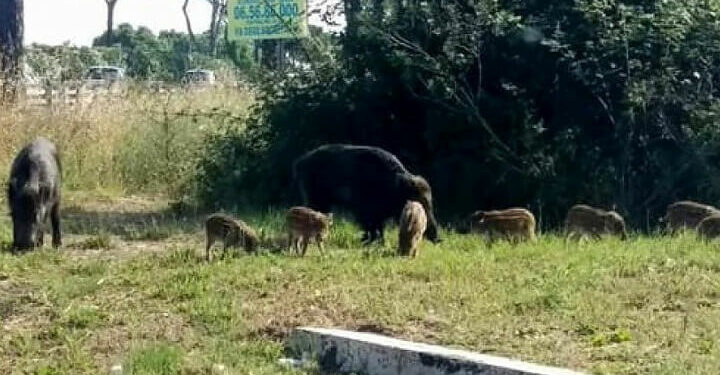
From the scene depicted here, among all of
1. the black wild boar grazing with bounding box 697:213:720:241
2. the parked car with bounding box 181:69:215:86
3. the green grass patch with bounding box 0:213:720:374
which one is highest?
the parked car with bounding box 181:69:215:86

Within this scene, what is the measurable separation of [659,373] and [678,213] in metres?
5.54

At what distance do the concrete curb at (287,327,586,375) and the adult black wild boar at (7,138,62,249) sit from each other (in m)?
4.63

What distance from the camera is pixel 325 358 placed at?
7633mm

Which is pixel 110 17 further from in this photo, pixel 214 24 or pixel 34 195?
pixel 34 195

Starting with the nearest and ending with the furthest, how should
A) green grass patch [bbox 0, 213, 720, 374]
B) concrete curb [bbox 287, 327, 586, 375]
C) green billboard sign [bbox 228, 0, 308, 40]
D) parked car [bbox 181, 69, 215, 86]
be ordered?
1. concrete curb [bbox 287, 327, 586, 375]
2. green grass patch [bbox 0, 213, 720, 374]
3. green billboard sign [bbox 228, 0, 308, 40]
4. parked car [bbox 181, 69, 215, 86]

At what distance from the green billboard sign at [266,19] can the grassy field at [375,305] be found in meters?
5.95

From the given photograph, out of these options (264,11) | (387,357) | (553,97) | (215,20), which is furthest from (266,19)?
(215,20)

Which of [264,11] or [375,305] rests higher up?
[264,11]

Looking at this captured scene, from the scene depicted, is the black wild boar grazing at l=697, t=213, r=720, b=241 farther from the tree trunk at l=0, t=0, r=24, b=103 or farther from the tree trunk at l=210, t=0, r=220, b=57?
the tree trunk at l=210, t=0, r=220, b=57

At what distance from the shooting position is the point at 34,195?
1184 centimetres

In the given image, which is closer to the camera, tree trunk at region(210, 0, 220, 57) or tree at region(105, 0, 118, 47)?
tree trunk at region(210, 0, 220, 57)

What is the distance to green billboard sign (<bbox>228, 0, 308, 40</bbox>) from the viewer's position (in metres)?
16.5

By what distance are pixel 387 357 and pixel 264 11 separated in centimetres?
1427

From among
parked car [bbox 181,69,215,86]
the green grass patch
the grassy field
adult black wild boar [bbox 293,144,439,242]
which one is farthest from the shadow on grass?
parked car [bbox 181,69,215,86]
